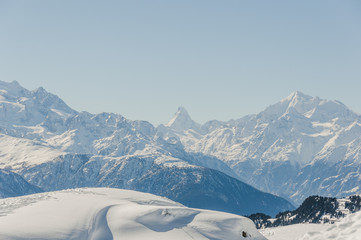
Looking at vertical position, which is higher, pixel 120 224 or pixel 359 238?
pixel 359 238

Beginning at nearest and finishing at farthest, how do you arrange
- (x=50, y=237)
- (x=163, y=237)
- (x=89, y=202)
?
(x=50, y=237) < (x=163, y=237) < (x=89, y=202)

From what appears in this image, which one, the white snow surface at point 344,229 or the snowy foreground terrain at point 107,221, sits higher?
the white snow surface at point 344,229

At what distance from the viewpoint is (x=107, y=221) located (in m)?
130

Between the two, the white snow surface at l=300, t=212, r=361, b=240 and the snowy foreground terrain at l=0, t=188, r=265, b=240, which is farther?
the snowy foreground terrain at l=0, t=188, r=265, b=240

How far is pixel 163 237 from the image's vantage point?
121 metres

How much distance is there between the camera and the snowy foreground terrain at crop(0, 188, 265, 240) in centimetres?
11744

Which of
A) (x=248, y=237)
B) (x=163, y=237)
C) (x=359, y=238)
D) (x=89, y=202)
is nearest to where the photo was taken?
(x=359, y=238)

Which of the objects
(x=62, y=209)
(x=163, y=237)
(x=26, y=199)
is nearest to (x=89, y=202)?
(x=62, y=209)

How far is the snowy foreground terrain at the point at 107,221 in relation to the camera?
385 ft

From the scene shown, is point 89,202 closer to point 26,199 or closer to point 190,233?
point 26,199

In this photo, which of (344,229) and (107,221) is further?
(107,221)

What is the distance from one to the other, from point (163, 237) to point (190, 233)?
27.2 ft

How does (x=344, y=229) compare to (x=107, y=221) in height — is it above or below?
above

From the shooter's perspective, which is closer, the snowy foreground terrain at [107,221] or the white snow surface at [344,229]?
the white snow surface at [344,229]
